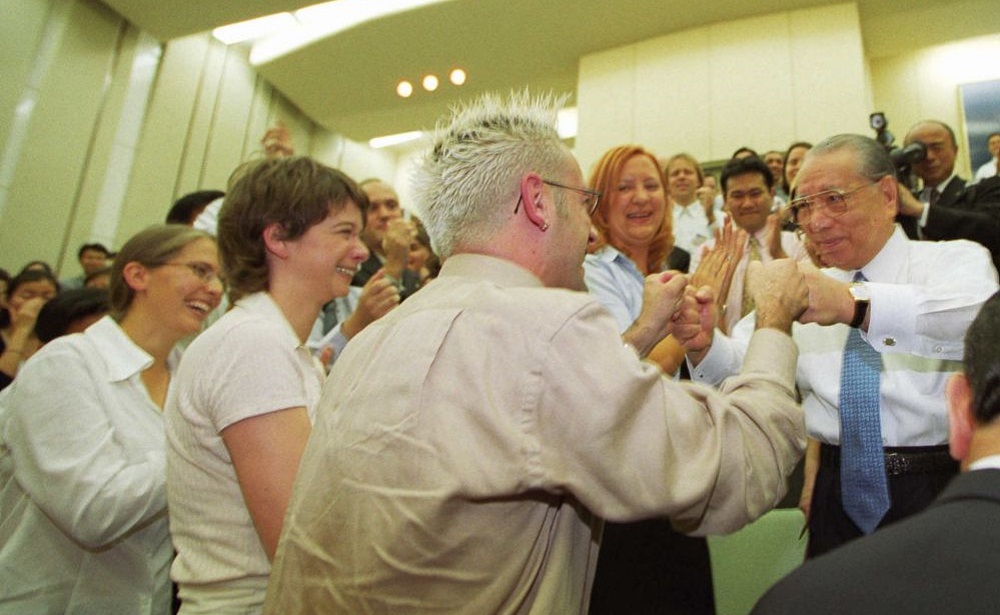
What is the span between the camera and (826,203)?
184 centimetres

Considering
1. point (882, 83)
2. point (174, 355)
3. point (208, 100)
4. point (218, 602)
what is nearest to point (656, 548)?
point (218, 602)

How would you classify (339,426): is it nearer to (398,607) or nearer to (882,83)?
(398,607)

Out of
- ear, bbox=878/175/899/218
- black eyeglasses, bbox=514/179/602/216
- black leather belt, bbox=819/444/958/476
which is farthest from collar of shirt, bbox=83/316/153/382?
ear, bbox=878/175/899/218

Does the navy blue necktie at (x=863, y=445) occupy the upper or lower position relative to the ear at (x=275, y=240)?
lower

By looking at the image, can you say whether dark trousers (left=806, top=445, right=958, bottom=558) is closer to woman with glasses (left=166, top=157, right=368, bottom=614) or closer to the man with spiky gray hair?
the man with spiky gray hair

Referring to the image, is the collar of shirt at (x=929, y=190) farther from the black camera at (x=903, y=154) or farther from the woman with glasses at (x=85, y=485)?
the woman with glasses at (x=85, y=485)

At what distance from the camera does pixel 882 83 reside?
23.3 ft

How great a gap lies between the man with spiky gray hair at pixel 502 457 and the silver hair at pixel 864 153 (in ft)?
3.40

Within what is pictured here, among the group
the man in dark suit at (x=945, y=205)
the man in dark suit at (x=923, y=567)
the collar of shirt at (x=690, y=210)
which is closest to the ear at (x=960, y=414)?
the man in dark suit at (x=923, y=567)

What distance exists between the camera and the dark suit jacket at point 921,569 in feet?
1.86

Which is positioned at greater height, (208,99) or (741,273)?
(208,99)

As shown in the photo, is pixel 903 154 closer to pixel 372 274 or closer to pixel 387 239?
pixel 387 239

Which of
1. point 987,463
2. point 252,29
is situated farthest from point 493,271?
point 252,29

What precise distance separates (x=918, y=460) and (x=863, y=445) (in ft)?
0.41
